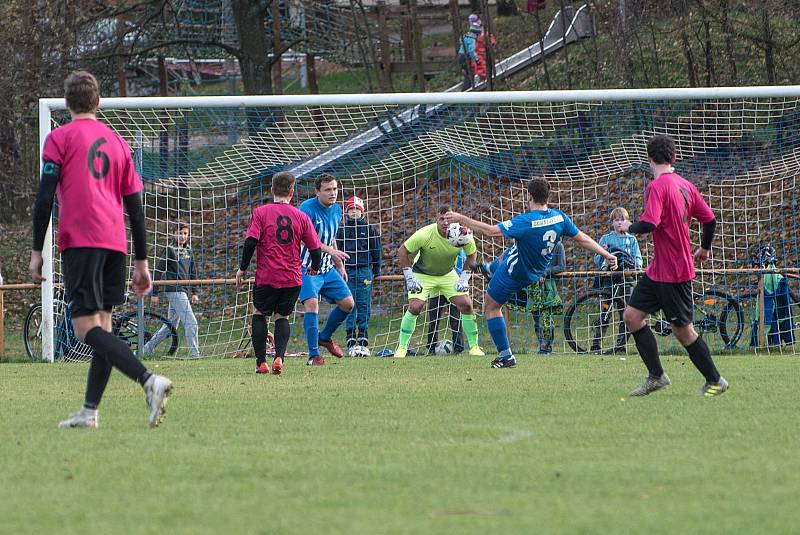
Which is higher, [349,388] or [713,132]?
[713,132]

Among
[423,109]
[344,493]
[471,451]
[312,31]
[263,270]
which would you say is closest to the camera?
[344,493]

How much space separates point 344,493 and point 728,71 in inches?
731

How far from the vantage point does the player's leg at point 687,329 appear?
333 inches

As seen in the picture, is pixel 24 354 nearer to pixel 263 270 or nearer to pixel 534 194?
pixel 263 270

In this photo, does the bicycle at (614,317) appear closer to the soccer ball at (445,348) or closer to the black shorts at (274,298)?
the soccer ball at (445,348)

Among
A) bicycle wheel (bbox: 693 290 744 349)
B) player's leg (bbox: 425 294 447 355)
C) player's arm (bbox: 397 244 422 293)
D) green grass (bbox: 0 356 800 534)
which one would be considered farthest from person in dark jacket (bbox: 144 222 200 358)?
bicycle wheel (bbox: 693 290 744 349)

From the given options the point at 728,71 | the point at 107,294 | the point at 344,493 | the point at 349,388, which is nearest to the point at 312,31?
the point at 728,71

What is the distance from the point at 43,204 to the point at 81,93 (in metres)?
0.68

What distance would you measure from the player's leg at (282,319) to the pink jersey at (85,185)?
3900mm

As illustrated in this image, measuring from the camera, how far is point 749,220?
1642cm

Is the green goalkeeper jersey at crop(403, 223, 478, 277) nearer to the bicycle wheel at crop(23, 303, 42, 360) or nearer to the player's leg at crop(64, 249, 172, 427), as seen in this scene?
the bicycle wheel at crop(23, 303, 42, 360)

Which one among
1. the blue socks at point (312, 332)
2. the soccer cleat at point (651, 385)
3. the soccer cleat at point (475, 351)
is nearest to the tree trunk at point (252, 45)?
the soccer cleat at point (475, 351)

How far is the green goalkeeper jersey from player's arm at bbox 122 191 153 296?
6429mm

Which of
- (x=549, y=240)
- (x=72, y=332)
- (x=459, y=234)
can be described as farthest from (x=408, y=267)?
(x=72, y=332)
